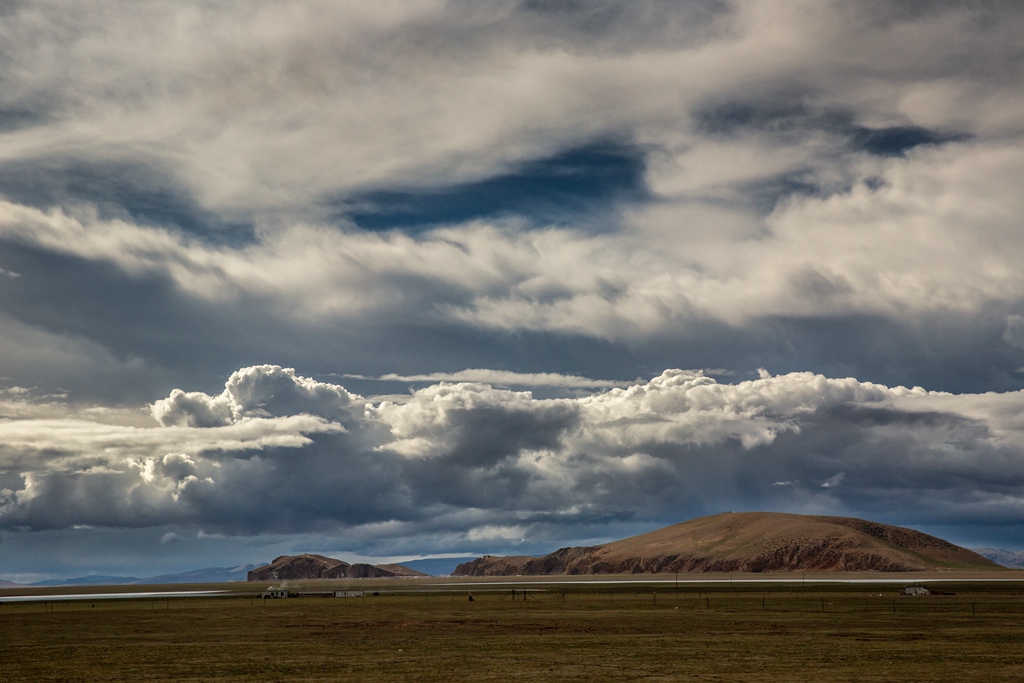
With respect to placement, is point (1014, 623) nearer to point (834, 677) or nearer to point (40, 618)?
point (834, 677)

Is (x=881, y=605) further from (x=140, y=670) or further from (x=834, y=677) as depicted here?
(x=140, y=670)

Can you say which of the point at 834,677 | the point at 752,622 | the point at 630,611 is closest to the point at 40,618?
the point at 630,611

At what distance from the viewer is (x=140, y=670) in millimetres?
51375

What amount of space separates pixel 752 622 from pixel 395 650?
3814 cm

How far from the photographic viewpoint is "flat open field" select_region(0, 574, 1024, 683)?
4762 cm

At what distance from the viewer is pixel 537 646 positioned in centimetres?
6234

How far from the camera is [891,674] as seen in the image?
148 ft

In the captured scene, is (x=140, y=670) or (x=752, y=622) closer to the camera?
(x=140, y=670)

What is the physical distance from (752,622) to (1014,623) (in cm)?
2399

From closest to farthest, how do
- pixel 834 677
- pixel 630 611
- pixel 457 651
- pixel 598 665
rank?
pixel 834 677 < pixel 598 665 < pixel 457 651 < pixel 630 611

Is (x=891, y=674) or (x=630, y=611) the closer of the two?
(x=891, y=674)

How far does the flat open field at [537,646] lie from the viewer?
47.6 meters

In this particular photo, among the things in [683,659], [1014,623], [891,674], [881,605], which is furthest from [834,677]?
[881,605]

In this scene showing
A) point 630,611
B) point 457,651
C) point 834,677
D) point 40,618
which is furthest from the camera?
point 40,618
